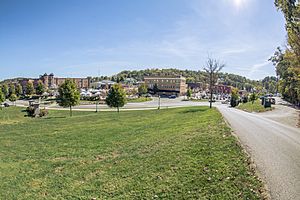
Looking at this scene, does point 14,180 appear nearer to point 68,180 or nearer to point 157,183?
point 68,180

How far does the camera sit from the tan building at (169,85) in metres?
114

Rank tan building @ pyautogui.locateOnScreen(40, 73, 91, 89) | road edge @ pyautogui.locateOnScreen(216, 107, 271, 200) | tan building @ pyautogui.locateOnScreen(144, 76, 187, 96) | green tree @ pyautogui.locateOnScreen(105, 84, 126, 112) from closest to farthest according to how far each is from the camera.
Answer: road edge @ pyautogui.locateOnScreen(216, 107, 271, 200) < green tree @ pyautogui.locateOnScreen(105, 84, 126, 112) < tan building @ pyautogui.locateOnScreen(144, 76, 187, 96) < tan building @ pyautogui.locateOnScreen(40, 73, 91, 89)

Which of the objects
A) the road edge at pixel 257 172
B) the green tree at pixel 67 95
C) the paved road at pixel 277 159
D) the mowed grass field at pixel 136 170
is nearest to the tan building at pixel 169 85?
the green tree at pixel 67 95

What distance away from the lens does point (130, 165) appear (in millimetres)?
9398

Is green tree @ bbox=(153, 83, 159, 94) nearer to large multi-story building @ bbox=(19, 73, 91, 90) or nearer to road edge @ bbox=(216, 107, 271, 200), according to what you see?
large multi-story building @ bbox=(19, 73, 91, 90)

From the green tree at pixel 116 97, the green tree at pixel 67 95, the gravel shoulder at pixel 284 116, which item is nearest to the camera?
the gravel shoulder at pixel 284 116

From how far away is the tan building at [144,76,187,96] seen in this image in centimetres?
11388

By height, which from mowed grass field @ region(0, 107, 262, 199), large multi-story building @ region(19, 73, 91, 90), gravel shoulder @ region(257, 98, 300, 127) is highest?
large multi-story building @ region(19, 73, 91, 90)

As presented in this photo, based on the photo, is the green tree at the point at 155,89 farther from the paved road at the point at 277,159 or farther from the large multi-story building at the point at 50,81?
the paved road at the point at 277,159

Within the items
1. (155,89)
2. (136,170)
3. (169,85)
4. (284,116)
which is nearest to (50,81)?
(155,89)

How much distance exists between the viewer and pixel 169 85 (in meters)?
116

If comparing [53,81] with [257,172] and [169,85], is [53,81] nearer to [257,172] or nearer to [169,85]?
[169,85]

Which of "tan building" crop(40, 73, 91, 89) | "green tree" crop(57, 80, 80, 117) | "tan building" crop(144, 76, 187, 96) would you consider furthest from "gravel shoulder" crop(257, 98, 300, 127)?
"tan building" crop(40, 73, 91, 89)

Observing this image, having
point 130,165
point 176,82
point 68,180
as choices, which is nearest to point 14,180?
point 68,180
